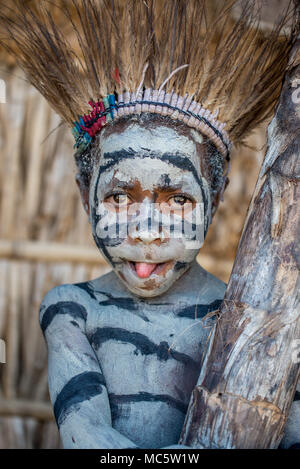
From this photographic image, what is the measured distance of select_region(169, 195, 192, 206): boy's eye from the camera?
5.66 feet

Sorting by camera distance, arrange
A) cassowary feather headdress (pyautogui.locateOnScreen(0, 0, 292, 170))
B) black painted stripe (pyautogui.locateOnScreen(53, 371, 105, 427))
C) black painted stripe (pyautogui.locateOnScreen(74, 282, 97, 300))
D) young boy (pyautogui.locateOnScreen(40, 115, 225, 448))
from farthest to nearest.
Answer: black painted stripe (pyautogui.locateOnScreen(74, 282, 97, 300)), cassowary feather headdress (pyautogui.locateOnScreen(0, 0, 292, 170)), young boy (pyautogui.locateOnScreen(40, 115, 225, 448)), black painted stripe (pyautogui.locateOnScreen(53, 371, 105, 427))

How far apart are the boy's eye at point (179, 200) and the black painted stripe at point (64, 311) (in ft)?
1.37

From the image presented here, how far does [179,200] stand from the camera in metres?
1.74

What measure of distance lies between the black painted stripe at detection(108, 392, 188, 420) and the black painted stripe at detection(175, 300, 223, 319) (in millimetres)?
243

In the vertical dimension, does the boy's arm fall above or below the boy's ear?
below

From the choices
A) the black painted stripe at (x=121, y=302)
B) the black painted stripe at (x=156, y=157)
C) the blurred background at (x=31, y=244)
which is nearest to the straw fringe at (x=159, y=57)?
the black painted stripe at (x=156, y=157)

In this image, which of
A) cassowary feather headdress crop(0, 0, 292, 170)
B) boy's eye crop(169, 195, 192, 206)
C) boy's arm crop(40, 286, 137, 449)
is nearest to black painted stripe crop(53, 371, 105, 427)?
boy's arm crop(40, 286, 137, 449)

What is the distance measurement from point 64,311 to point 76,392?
0.92ft

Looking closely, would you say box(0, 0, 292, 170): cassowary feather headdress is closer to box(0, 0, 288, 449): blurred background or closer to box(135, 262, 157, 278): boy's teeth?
box(135, 262, 157, 278): boy's teeth

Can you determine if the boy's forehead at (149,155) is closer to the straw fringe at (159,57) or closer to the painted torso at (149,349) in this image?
the straw fringe at (159,57)

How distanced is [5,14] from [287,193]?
1.13m

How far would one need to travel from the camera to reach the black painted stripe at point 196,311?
5.91 feet

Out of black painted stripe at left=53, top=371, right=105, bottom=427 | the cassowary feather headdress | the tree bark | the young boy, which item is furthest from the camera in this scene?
the cassowary feather headdress

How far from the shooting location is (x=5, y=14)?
6.48ft
